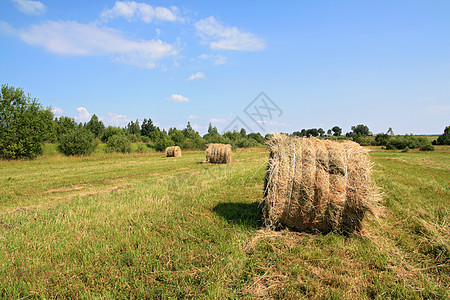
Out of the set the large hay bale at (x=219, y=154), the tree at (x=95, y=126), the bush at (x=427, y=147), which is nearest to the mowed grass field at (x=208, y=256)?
the large hay bale at (x=219, y=154)

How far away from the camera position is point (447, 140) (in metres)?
44.4

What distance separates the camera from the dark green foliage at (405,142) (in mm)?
42312

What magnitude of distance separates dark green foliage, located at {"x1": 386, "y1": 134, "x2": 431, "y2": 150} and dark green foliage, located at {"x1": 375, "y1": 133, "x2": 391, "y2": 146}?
2360 millimetres

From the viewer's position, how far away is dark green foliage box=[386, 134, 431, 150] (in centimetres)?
4231

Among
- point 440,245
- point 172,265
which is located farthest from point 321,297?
point 440,245

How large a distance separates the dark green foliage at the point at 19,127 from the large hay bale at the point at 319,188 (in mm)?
32649

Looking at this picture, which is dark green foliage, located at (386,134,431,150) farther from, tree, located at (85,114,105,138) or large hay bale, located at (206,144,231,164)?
tree, located at (85,114,105,138)

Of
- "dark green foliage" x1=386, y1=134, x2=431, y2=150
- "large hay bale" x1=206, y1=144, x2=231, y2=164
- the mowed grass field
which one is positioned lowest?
the mowed grass field

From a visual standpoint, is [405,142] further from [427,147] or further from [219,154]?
[219,154]

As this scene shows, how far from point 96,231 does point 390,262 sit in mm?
5190

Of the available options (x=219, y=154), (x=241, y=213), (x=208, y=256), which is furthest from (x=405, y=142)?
(x=208, y=256)

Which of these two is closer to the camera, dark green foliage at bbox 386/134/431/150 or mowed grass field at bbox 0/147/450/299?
mowed grass field at bbox 0/147/450/299

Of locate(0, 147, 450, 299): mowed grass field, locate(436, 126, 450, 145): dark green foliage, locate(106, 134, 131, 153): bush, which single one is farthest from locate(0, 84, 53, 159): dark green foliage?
locate(436, 126, 450, 145): dark green foliage

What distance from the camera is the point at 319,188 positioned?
14.8 feet
